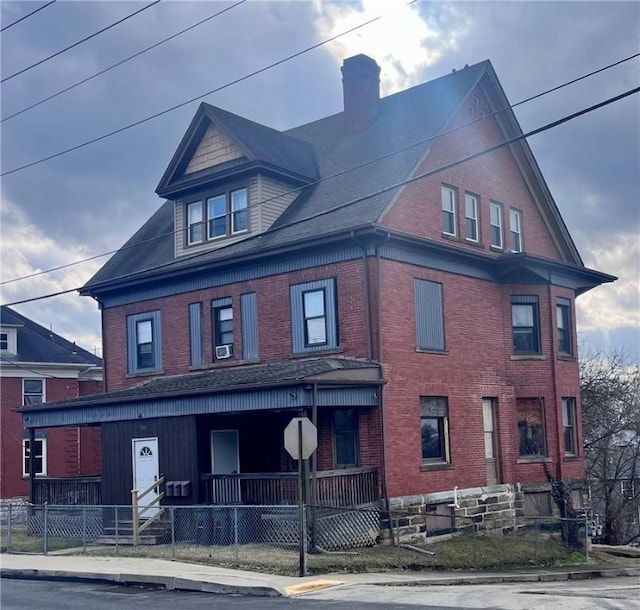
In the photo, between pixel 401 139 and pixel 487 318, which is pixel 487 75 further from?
pixel 487 318

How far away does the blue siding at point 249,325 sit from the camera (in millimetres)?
27078

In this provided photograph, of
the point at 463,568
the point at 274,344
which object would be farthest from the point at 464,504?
the point at 274,344

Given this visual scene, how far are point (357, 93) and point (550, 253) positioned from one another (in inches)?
344

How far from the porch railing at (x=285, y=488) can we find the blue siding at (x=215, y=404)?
1.65 meters

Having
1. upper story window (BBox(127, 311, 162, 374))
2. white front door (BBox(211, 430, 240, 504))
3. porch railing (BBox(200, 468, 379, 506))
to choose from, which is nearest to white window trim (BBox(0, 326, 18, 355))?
upper story window (BBox(127, 311, 162, 374))

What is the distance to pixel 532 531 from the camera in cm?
2831

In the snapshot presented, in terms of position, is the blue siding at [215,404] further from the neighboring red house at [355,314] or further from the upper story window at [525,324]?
the upper story window at [525,324]

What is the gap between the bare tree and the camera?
4119cm

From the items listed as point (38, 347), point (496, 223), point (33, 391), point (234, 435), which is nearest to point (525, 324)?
point (496, 223)

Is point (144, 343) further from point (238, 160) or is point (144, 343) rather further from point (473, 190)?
point (473, 190)

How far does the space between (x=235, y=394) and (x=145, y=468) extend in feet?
14.0

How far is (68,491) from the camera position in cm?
2748

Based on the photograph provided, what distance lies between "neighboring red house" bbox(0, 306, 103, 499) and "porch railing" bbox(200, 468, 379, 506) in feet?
69.7

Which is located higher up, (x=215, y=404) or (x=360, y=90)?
(x=360, y=90)
